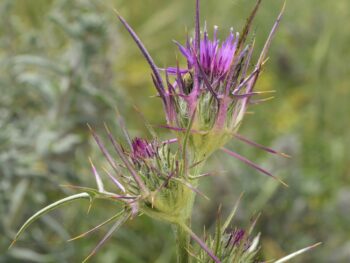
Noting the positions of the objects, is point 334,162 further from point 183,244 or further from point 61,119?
point 183,244

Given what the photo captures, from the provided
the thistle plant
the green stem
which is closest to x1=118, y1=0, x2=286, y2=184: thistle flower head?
the thistle plant

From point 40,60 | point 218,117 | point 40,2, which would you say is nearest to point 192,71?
point 218,117

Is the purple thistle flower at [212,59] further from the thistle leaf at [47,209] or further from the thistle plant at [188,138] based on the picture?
the thistle leaf at [47,209]

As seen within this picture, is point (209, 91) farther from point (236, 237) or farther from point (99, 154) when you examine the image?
point (99, 154)

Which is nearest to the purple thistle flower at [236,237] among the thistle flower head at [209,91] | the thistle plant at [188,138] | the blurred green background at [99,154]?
the thistle plant at [188,138]

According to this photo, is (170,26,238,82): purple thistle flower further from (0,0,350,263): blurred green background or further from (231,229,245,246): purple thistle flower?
(0,0,350,263): blurred green background
